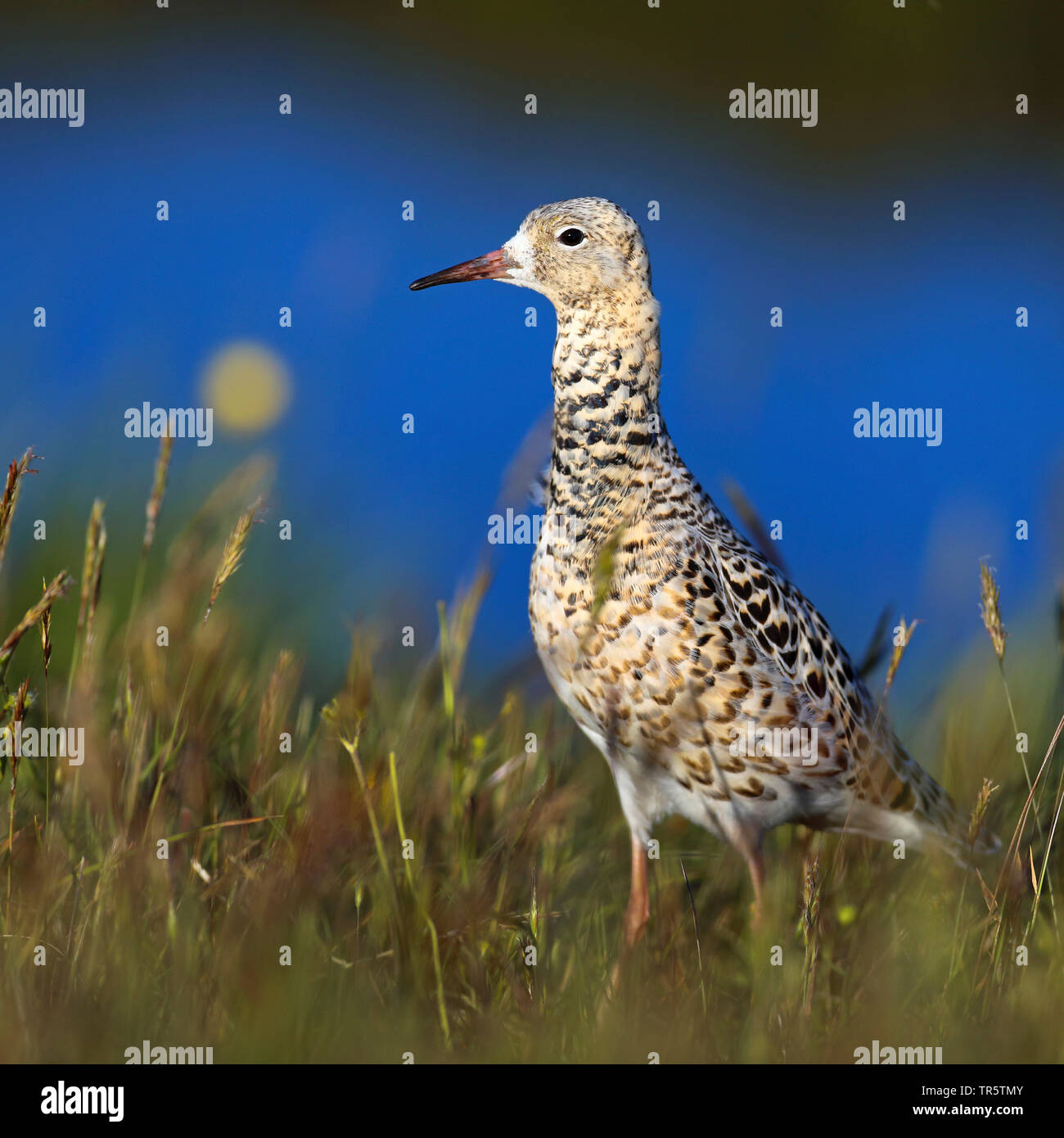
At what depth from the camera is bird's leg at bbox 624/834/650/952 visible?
131 inches

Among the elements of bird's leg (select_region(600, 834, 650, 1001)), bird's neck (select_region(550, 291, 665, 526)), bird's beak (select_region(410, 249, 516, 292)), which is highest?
bird's beak (select_region(410, 249, 516, 292))

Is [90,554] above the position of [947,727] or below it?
above

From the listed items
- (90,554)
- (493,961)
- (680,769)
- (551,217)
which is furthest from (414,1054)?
(551,217)

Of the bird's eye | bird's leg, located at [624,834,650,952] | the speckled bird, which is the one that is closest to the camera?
the speckled bird

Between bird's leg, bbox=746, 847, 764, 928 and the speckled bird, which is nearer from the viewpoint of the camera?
the speckled bird

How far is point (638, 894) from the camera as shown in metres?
3.41

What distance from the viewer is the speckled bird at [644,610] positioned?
3111 mm

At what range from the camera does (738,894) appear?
3680 mm

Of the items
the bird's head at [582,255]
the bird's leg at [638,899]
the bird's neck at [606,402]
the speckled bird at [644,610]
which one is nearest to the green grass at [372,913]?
the bird's leg at [638,899]

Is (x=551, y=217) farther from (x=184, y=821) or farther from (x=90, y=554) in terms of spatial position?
(x=184, y=821)

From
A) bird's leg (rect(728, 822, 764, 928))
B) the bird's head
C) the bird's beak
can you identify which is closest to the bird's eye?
the bird's head

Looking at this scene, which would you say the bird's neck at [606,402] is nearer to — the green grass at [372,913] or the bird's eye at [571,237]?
the bird's eye at [571,237]

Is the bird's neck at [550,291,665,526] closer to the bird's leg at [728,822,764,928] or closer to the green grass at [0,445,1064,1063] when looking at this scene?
the green grass at [0,445,1064,1063]

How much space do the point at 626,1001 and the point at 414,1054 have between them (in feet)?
1.56
